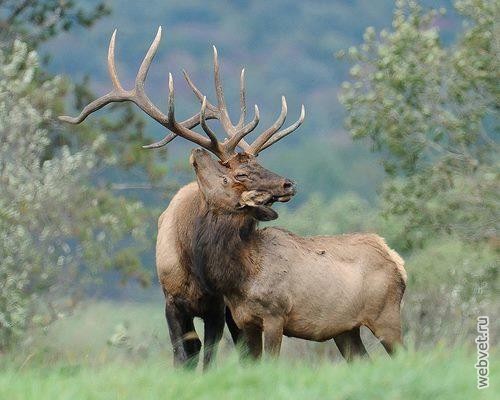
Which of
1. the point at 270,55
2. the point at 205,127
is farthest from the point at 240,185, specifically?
the point at 270,55

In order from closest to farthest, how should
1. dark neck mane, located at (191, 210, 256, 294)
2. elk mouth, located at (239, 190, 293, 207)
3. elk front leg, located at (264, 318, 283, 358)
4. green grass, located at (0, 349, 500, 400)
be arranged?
1. green grass, located at (0, 349, 500, 400)
2. elk front leg, located at (264, 318, 283, 358)
3. elk mouth, located at (239, 190, 293, 207)
4. dark neck mane, located at (191, 210, 256, 294)

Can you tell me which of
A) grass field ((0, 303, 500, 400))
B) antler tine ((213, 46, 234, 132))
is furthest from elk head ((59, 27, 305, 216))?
grass field ((0, 303, 500, 400))

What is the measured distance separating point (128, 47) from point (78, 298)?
4396 cm

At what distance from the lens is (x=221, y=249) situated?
1023 cm

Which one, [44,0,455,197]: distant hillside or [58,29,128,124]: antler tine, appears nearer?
[58,29,128,124]: antler tine

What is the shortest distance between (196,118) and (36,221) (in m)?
5.58

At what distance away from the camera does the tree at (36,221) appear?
15797 millimetres

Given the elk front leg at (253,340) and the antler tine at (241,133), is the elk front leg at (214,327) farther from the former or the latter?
the antler tine at (241,133)

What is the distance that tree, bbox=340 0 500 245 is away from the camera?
18.0 m

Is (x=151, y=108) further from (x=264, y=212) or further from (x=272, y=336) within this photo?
(x=272, y=336)

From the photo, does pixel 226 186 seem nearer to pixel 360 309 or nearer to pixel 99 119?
pixel 360 309

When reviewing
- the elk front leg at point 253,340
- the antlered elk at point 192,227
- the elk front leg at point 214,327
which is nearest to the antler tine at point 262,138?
the antlered elk at point 192,227

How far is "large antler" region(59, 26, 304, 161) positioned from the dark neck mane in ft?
1.68

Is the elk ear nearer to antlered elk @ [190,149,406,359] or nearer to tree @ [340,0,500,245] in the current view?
antlered elk @ [190,149,406,359]
